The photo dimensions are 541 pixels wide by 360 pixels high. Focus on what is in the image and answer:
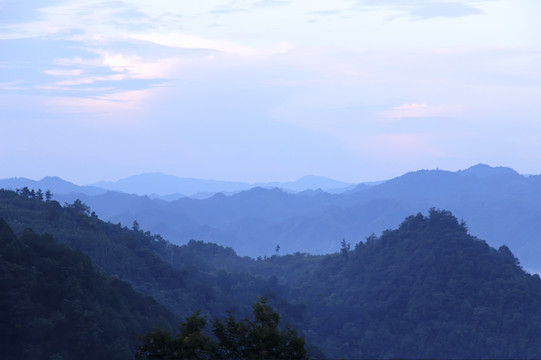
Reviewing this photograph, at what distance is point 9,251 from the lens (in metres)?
54.8

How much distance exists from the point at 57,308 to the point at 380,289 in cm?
6570

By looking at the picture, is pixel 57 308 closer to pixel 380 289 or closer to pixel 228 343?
pixel 228 343

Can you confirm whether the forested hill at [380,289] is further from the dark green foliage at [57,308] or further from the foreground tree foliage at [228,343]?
the foreground tree foliage at [228,343]

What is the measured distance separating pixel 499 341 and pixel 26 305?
65801 mm

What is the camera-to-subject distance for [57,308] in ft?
176

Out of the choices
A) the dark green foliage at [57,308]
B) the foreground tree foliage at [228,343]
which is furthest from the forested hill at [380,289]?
the foreground tree foliage at [228,343]

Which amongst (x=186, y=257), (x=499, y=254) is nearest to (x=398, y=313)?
(x=499, y=254)

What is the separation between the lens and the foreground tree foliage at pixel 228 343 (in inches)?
869

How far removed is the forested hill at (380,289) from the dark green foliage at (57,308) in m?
22.8

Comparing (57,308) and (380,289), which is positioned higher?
(57,308)

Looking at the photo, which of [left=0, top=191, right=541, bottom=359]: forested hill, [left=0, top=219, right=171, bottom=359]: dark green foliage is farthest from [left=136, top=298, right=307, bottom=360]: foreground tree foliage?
[left=0, top=191, right=541, bottom=359]: forested hill

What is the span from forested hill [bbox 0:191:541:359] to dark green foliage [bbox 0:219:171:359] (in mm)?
22830

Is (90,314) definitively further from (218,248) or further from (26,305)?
Result: (218,248)

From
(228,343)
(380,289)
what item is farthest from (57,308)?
(380,289)
